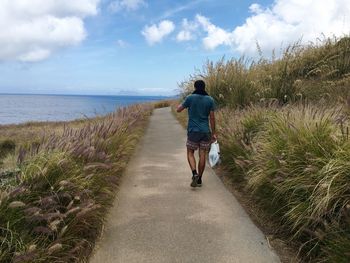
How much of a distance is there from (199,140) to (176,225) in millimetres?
2575

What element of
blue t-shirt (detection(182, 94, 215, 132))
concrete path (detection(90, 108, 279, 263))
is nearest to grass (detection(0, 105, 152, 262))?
concrete path (detection(90, 108, 279, 263))

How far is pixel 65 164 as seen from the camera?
5.55 m

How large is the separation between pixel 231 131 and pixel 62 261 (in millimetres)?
5849

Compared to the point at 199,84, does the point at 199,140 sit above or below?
below

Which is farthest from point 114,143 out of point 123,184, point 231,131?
point 231,131

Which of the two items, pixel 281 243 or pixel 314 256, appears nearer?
pixel 314 256

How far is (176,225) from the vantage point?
5836 mm

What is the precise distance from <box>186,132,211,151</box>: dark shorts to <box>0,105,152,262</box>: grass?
5.78ft

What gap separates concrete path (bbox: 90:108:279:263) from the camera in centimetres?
493

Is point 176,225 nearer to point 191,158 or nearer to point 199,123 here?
point 191,158

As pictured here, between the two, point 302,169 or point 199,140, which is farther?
point 199,140

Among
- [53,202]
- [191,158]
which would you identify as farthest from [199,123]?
[53,202]

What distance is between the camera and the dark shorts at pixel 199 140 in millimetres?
8062

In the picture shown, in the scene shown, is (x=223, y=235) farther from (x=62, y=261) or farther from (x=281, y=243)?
(x=62, y=261)
